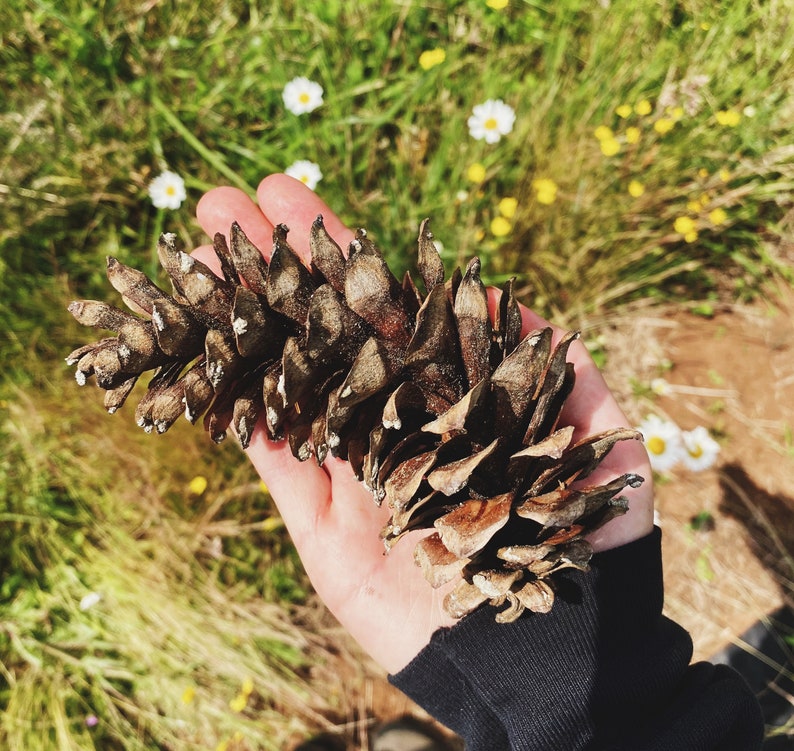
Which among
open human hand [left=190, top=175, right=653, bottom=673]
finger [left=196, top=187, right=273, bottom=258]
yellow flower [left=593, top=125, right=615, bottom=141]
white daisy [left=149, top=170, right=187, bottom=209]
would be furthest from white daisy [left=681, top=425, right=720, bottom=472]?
white daisy [left=149, top=170, right=187, bottom=209]

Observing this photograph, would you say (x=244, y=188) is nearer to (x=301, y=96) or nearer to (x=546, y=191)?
(x=301, y=96)

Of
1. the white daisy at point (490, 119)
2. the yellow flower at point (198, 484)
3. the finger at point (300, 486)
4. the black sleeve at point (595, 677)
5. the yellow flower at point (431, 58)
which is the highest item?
the yellow flower at point (431, 58)

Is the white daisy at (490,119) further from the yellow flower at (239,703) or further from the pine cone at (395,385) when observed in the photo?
the yellow flower at (239,703)

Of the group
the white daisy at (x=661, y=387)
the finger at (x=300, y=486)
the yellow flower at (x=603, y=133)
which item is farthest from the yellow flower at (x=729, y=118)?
the finger at (x=300, y=486)

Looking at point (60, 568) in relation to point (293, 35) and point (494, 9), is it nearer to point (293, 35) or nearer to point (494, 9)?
point (293, 35)

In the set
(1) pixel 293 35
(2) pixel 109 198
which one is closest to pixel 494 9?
(1) pixel 293 35

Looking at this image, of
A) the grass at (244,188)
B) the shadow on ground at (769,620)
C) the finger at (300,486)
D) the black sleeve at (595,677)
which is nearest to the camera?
the black sleeve at (595,677)

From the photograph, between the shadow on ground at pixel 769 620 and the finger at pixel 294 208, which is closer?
the finger at pixel 294 208
